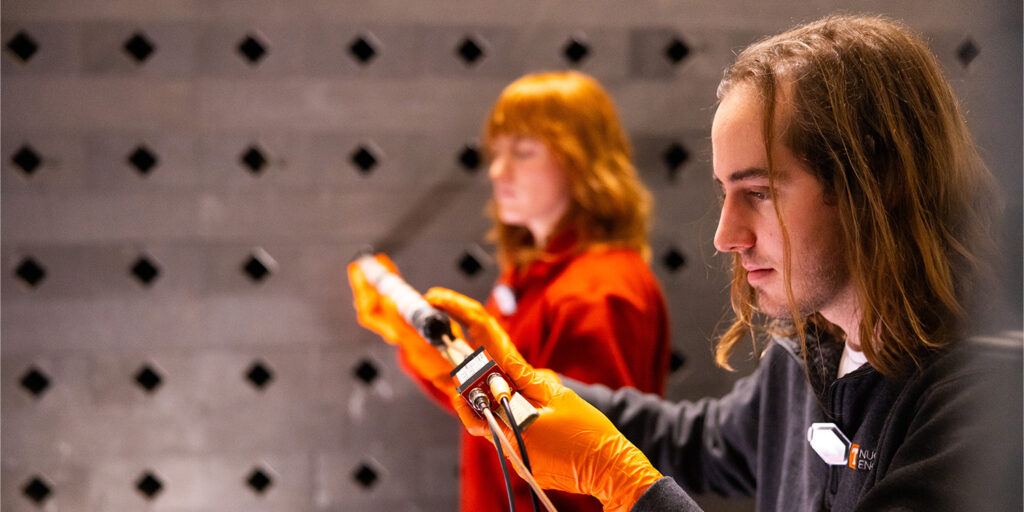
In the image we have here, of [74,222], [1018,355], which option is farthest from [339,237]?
[1018,355]

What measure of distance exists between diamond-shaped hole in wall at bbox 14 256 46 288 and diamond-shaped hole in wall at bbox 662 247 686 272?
1.87 metres

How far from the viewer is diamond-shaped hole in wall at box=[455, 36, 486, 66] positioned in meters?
2.31

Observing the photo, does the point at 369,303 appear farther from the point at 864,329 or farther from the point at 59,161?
the point at 864,329

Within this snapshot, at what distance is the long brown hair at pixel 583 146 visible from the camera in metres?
1.93

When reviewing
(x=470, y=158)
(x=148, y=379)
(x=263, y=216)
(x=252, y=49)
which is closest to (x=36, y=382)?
(x=148, y=379)

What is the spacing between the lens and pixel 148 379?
7.47ft

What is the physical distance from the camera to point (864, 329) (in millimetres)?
1054

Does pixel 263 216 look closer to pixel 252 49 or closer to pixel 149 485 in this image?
pixel 252 49

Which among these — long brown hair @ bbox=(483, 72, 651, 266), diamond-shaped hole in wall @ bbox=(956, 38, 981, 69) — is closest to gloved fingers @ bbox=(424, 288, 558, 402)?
long brown hair @ bbox=(483, 72, 651, 266)

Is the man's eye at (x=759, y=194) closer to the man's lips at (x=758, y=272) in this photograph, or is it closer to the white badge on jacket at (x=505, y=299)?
the man's lips at (x=758, y=272)

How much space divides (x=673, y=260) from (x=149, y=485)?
1.75m

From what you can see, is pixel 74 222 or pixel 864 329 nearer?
pixel 864 329

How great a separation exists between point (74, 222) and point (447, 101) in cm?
115

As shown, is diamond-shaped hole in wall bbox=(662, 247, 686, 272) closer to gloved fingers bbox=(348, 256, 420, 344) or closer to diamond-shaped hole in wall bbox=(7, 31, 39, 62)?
gloved fingers bbox=(348, 256, 420, 344)
